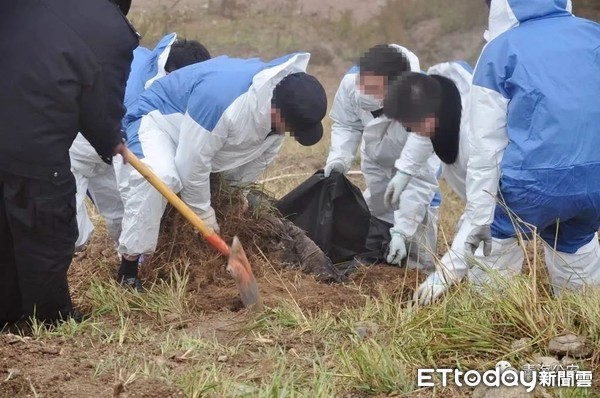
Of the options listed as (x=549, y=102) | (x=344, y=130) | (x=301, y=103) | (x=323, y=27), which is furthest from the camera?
(x=323, y=27)

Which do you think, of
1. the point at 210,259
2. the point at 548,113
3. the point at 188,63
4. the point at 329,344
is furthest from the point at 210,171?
the point at 548,113

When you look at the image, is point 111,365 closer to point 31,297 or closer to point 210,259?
point 31,297

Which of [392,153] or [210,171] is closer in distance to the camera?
[210,171]

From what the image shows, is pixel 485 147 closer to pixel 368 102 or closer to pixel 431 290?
pixel 431 290

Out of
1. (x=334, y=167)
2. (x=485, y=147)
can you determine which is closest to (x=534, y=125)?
(x=485, y=147)

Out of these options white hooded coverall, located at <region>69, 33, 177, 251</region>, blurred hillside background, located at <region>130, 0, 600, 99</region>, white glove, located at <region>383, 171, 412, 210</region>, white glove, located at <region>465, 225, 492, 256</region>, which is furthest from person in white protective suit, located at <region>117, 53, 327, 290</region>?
blurred hillside background, located at <region>130, 0, 600, 99</region>

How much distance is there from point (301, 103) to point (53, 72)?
1328 mm

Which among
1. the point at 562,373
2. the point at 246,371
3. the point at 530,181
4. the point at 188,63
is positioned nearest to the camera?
the point at 562,373

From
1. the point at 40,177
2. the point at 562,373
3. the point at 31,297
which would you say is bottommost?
the point at 31,297

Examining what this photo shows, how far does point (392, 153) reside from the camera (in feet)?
18.6

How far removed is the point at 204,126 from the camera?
458cm

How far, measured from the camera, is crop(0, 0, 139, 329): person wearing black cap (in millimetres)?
3580

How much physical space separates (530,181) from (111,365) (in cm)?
194

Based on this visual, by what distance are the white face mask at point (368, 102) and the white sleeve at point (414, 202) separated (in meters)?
0.48
